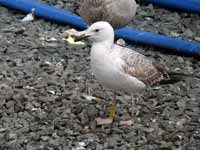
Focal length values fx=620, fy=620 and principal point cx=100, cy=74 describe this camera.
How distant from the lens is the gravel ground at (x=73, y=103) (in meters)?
4.92

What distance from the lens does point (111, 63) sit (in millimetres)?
4914

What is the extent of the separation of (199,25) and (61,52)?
1.76m

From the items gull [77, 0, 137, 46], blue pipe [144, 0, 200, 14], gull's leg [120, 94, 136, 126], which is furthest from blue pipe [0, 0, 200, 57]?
gull's leg [120, 94, 136, 126]

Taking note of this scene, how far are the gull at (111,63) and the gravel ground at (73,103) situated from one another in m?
0.27

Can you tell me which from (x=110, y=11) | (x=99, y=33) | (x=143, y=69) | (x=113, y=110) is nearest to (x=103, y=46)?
(x=99, y=33)

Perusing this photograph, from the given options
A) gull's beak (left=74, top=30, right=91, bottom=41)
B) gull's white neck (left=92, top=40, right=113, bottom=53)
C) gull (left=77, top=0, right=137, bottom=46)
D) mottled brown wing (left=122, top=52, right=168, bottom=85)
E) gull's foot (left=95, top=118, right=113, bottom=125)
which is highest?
gull (left=77, top=0, right=137, bottom=46)

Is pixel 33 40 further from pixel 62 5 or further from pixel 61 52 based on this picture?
pixel 62 5

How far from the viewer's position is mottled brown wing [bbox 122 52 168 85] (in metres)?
5.04

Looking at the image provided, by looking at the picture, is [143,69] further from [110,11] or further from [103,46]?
[110,11]

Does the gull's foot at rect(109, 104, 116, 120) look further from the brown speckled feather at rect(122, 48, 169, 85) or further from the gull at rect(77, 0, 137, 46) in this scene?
the gull at rect(77, 0, 137, 46)

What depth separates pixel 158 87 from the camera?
227 inches

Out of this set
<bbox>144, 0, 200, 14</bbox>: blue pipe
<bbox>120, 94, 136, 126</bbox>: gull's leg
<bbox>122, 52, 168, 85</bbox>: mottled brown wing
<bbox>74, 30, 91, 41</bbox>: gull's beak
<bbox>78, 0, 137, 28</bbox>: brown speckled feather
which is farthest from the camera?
<bbox>144, 0, 200, 14</bbox>: blue pipe

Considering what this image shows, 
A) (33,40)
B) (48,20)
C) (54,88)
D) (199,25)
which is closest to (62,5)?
(48,20)

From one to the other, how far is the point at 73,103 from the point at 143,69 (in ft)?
2.38
